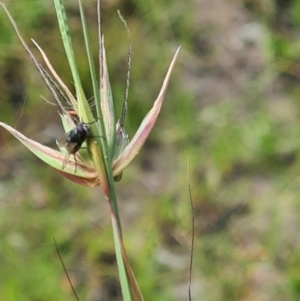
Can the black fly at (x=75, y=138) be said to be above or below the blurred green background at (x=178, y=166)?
above

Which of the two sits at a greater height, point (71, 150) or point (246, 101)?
point (71, 150)

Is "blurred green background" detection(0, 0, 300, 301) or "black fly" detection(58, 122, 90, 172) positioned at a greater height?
"black fly" detection(58, 122, 90, 172)

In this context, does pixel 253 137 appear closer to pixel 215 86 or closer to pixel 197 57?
pixel 215 86

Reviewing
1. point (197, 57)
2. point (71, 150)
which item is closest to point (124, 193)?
point (197, 57)

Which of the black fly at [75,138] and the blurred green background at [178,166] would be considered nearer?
the black fly at [75,138]
